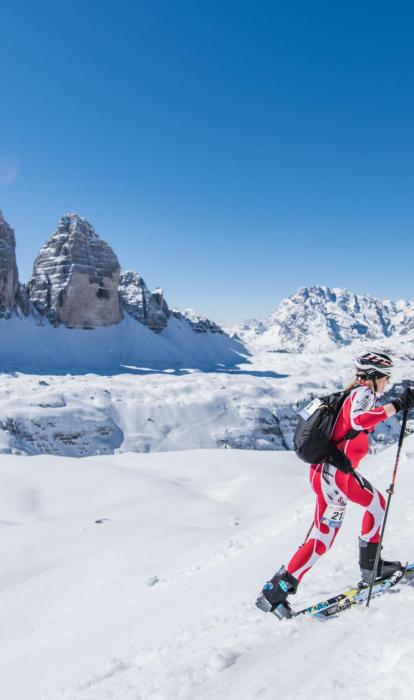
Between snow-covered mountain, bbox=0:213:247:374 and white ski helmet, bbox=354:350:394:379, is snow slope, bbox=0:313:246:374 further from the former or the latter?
white ski helmet, bbox=354:350:394:379

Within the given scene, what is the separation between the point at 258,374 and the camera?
13450 cm

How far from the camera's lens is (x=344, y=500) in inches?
178

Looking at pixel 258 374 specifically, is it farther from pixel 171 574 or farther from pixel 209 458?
pixel 171 574

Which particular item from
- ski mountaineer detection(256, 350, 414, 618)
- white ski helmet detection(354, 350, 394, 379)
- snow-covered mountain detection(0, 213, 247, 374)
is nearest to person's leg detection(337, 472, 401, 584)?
ski mountaineer detection(256, 350, 414, 618)

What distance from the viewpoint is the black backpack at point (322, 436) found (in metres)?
4.31

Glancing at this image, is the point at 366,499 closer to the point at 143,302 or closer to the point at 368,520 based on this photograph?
the point at 368,520

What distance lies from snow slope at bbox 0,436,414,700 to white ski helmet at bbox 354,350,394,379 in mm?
2110

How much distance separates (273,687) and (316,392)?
113 m

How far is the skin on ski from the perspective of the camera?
13.4 ft

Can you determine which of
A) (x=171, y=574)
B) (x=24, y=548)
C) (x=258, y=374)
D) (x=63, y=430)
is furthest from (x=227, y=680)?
(x=258, y=374)

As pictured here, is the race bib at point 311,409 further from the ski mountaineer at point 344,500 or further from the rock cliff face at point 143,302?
the rock cliff face at point 143,302

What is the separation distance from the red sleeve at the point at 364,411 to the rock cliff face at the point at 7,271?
126m

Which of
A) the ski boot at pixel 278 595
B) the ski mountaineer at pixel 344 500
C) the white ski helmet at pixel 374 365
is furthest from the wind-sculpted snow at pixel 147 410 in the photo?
the white ski helmet at pixel 374 365

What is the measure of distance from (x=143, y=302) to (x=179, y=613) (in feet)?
542
